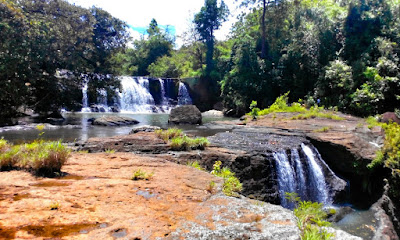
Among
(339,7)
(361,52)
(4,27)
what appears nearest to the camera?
(4,27)

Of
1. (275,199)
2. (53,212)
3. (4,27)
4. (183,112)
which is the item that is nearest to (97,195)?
(53,212)

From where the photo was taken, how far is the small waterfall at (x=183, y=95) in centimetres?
3234

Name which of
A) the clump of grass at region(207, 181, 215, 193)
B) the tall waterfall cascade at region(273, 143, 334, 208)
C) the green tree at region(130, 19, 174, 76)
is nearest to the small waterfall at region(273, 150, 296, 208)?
the tall waterfall cascade at region(273, 143, 334, 208)

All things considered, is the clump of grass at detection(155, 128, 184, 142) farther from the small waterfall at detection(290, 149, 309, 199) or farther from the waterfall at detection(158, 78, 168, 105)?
the waterfall at detection(158, 78, 168, 105)

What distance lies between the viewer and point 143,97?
2947 centimetres

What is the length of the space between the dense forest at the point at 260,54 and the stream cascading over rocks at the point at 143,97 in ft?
16.0

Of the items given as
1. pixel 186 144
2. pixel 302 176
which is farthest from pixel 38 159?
pixel 302 176

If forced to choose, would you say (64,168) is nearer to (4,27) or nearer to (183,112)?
(4,27)

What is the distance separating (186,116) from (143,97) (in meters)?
13.3

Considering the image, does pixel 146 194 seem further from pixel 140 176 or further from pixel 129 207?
pixel 140 176

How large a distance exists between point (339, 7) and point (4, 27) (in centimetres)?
2463

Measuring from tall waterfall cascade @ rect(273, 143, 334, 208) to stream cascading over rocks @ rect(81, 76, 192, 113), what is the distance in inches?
796

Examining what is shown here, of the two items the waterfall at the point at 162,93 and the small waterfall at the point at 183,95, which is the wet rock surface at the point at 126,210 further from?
the small waterfall at the point at 183,95

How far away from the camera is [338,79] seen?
63.1 ft
